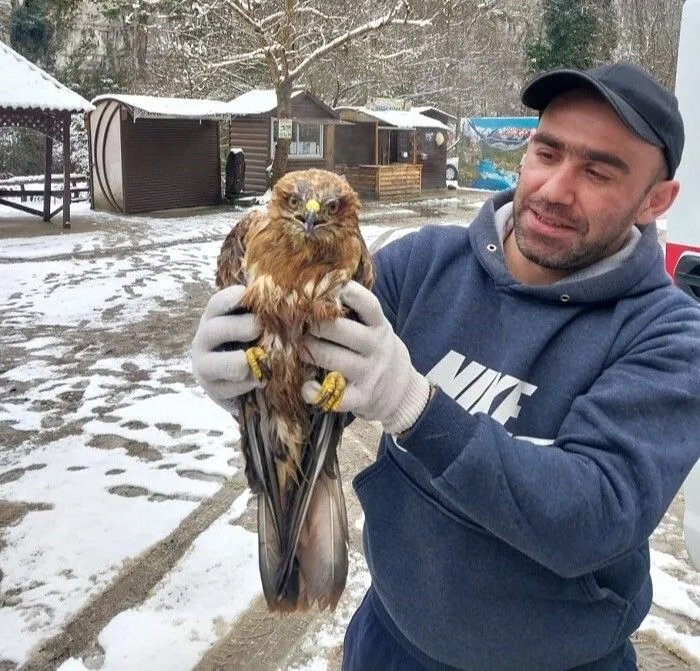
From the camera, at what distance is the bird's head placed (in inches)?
82.6

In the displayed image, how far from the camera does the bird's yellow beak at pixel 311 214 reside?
6.85 ft

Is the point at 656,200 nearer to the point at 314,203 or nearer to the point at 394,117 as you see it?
the point at 314,203

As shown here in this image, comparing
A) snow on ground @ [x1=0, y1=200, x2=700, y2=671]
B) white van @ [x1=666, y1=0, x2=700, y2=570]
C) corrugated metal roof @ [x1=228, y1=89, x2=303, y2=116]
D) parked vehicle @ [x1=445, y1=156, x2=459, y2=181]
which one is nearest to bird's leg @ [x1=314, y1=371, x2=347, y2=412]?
snow on ground @ [x1=0, y1=200, x2=700, y2=671]

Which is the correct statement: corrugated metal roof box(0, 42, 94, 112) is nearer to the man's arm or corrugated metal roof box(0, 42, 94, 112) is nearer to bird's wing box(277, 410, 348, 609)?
bird's wing box(277, 410, 348, 609)

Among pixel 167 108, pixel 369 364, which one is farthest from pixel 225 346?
pixel 167 108

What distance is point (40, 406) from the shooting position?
6.20m

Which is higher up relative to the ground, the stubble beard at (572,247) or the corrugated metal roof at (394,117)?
the corrugated metal roof at (394,117)

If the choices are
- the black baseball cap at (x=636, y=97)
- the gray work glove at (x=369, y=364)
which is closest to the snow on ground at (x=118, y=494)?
the gray work glove at (x=369, y=364)

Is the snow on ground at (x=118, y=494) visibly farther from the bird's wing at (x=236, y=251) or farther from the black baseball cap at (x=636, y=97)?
the black baseball cap at (x=636, y=97)

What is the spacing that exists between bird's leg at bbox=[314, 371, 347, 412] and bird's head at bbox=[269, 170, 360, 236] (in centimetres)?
48

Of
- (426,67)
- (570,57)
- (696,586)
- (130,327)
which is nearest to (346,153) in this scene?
(426,67)

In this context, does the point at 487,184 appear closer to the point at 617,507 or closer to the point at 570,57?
the point at 570,57

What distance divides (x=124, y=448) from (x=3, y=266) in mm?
7884

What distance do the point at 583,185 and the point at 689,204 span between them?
162 cm
